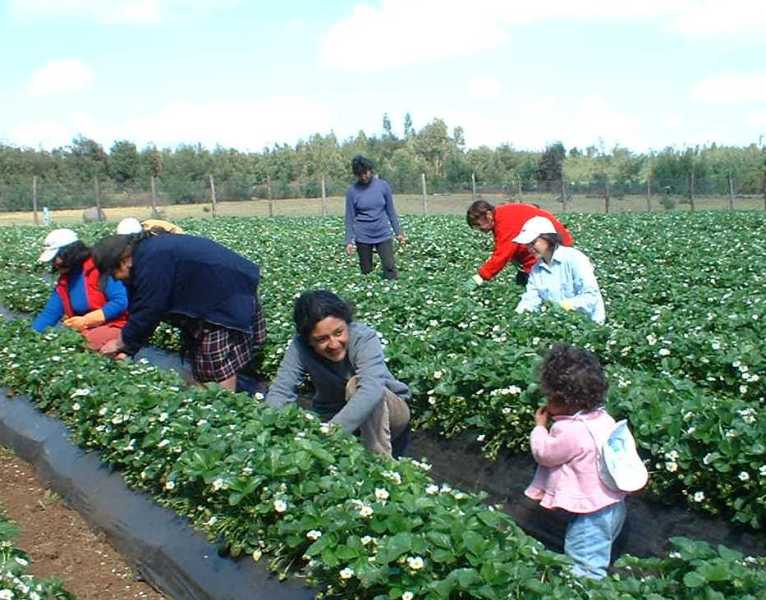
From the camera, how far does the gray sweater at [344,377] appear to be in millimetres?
4270

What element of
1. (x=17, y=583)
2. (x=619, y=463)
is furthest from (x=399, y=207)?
(x=17, y=583)

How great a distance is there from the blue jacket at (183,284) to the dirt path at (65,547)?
113cm

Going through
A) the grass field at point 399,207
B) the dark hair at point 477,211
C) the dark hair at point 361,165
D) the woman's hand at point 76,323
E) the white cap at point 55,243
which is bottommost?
the grass field at point 399,207

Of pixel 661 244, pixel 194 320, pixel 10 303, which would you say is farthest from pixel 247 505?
pixel 661 244

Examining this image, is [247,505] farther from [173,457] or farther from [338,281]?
[338,281]

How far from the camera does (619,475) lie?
354 cm

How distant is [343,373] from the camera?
4.59 metres

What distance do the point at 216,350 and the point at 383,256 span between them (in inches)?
197

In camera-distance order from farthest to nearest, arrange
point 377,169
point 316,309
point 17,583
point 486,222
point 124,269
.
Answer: point 377,169
point 486,222
point 124,269
point 316,309
point 17,583

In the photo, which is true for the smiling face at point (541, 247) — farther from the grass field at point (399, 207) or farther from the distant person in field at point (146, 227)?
the grass field at point (399, 207)

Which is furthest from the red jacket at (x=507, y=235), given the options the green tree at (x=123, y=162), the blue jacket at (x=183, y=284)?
the green tree at (x=123, y=162)

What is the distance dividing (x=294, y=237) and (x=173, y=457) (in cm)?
1650

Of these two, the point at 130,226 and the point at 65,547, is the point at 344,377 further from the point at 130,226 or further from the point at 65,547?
the point at 130,226

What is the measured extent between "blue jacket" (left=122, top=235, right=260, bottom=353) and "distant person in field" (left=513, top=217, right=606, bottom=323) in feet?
6.42
